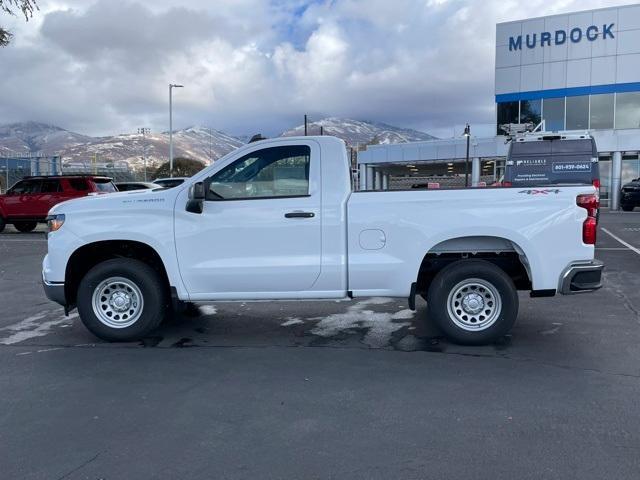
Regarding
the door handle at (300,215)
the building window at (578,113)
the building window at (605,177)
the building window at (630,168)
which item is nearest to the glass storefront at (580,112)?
the building window at (578,113)

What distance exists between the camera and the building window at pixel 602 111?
34375 millimetres

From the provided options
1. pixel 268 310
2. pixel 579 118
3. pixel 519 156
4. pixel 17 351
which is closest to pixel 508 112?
pixel 579 118

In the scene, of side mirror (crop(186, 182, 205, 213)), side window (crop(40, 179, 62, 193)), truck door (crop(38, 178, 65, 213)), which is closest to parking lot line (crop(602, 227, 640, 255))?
side mirror (crop(186, 182, 205, 213))

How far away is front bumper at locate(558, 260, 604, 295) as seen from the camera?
583 centimetres

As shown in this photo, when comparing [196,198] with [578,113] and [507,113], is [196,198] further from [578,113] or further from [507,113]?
[507,113]

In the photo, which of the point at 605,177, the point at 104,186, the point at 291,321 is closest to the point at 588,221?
the point at 291,321

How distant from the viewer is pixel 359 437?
3.93 metres

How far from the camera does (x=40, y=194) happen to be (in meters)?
19.3

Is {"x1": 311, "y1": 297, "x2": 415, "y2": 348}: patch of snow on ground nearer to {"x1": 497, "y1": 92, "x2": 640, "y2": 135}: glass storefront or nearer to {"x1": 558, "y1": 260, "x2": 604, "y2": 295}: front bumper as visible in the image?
{"x1": 558, "y1": 260, "x2": 604, "y2": 295}: front bumper

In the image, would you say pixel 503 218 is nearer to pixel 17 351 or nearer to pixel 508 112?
pixel 17 351

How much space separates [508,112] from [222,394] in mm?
35979

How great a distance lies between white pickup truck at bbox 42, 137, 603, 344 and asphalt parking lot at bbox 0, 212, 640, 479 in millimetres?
519

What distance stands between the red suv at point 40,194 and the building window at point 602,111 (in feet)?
90.9

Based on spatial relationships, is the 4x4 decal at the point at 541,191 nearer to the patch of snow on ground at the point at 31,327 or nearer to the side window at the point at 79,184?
the patch of snow on ground at the point at 31,327
